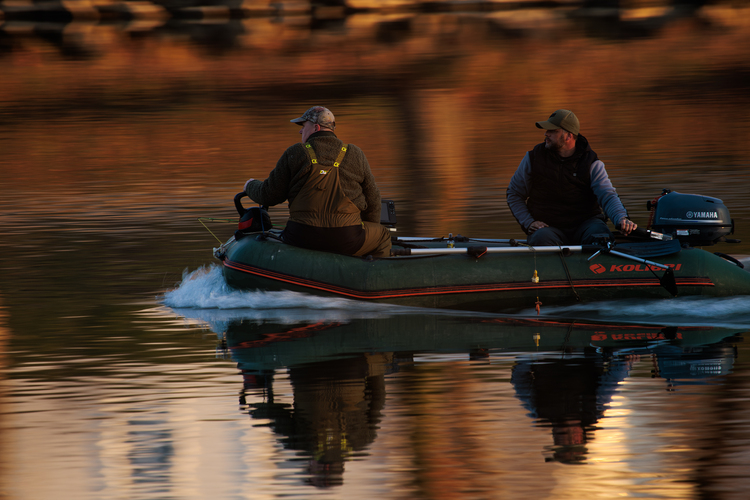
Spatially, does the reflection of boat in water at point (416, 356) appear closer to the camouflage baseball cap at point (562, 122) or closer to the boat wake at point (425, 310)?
the boat wake at point (425, 310)

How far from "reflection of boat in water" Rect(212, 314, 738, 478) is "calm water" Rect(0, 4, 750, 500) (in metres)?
0.02

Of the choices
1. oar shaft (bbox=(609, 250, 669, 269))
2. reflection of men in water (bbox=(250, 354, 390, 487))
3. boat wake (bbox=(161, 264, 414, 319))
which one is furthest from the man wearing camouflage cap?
oar shaft (bbox=(609, 250, 669, 269))

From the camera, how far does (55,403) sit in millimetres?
5633

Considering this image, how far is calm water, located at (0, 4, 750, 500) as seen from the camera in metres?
4.57

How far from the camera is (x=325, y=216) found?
7609mm

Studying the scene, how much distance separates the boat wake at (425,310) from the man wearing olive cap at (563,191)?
60 centimetres

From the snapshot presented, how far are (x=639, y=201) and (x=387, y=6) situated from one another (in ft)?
102

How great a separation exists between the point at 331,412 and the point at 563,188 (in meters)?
3.39

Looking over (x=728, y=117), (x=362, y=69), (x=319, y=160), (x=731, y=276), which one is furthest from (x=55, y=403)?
(x=362, y=69)

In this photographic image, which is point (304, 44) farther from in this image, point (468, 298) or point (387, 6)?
point (468, 298)

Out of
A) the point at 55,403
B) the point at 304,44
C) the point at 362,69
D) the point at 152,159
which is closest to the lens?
the point at 55,403

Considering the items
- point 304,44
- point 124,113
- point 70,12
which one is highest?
point 70,12

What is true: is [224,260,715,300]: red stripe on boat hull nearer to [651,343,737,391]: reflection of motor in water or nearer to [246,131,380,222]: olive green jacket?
[246,131,380,222]: olive green jacket

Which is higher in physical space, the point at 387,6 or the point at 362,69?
the point at 387,6
